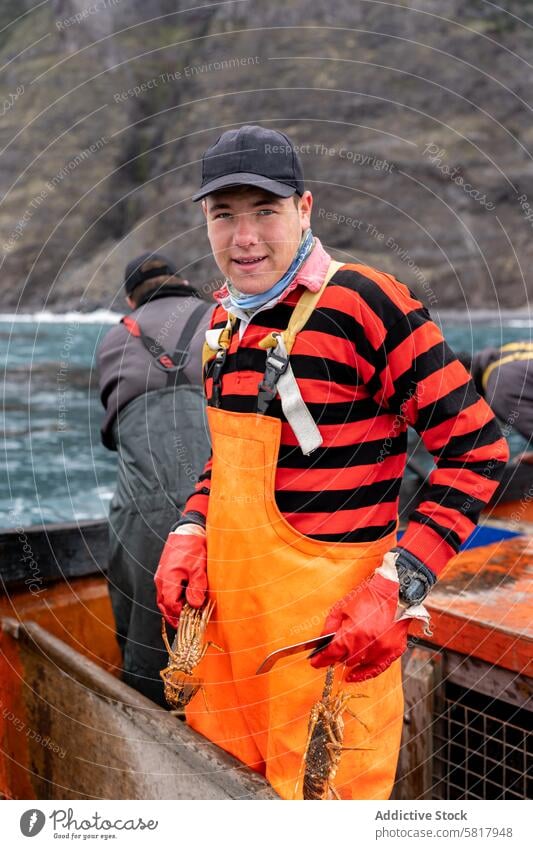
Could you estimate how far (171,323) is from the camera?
3553 mm

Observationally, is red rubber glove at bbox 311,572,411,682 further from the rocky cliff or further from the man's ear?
the rocky cliff

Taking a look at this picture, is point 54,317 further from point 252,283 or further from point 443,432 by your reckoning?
point 443,432

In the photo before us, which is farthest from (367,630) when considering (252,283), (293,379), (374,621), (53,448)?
(53,448)

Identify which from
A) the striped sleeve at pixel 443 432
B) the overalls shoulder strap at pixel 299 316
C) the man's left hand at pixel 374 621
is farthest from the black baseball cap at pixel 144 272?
the man's left hand at pixel 374 621

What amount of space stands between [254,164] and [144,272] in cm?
212

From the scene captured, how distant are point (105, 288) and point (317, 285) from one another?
70.0 meters

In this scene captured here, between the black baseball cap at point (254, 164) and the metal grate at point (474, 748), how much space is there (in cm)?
214

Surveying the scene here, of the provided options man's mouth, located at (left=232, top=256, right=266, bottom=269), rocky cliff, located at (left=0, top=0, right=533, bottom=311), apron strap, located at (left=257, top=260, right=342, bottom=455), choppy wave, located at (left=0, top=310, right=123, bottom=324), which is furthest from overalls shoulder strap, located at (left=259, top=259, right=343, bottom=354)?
rocky cliff, located at (left=0, top=0, right=533, bottom=311)

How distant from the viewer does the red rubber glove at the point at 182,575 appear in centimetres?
214

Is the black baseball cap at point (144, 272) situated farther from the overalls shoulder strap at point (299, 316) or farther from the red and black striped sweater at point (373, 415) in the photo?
the overalls shoulder strap at point (299, 316)

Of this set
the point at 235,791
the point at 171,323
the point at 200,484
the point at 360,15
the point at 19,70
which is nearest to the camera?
the point at 235,791

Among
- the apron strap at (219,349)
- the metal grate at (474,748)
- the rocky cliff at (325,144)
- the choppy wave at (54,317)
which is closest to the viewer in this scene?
the apron strap at (219,349)
